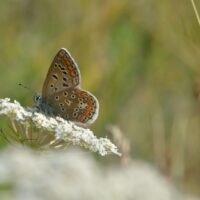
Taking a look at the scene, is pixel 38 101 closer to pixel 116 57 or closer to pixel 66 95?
pixel 66 95

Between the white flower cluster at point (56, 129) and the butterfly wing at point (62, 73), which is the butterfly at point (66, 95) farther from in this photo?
the white flower cluster at point (56, 129)

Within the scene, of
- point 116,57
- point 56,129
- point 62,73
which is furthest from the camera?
point 116,57

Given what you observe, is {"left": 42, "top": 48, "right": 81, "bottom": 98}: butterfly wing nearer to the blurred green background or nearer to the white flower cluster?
the white flower cluster

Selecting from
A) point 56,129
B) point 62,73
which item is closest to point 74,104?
point 62,73

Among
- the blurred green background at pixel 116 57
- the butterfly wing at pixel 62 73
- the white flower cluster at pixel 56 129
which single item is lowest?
the white flower cluster at pixel 56 129

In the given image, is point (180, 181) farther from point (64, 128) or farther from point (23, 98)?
point (23, 98)

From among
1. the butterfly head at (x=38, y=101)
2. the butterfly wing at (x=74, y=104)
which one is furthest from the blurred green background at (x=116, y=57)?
the butterfly wing at (x=74, y=104)

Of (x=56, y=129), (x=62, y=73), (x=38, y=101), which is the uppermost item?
(x=62, y=73)
